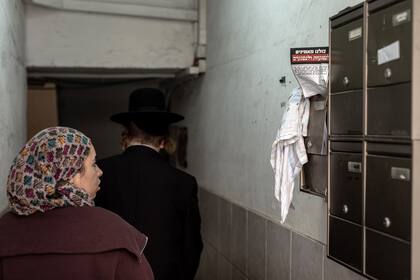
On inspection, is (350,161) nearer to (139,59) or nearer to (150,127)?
(150,127)

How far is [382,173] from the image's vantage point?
4.07 ft

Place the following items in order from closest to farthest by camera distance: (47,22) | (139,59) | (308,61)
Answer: (308,61)
(47,22)
(139,59)

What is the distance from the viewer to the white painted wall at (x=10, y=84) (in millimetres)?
1945

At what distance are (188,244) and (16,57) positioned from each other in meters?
1.47

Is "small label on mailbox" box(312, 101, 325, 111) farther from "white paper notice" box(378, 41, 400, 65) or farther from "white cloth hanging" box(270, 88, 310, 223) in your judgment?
"white paper notice" box(378, 41, 400, 65)

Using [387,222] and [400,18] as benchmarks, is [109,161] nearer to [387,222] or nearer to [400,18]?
[387,222]

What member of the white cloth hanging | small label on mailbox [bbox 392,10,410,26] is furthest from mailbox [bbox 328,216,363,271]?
small label on mailbox [bbox 392,10,410,26]

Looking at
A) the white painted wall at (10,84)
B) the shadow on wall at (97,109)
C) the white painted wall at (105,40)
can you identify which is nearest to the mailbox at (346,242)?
the white painted wall at (10,84)

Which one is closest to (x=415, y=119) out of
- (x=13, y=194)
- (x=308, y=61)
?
(x=308, y=61)

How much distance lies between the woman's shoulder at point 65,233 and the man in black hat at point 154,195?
87 cm

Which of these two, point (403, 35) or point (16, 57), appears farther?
point (16, 57)

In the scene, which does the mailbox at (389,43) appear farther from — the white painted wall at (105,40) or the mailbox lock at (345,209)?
the white painted wall at (105,40)

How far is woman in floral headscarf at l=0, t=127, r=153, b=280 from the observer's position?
1.03m

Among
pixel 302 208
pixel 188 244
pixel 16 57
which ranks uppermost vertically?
pixel 16 57
